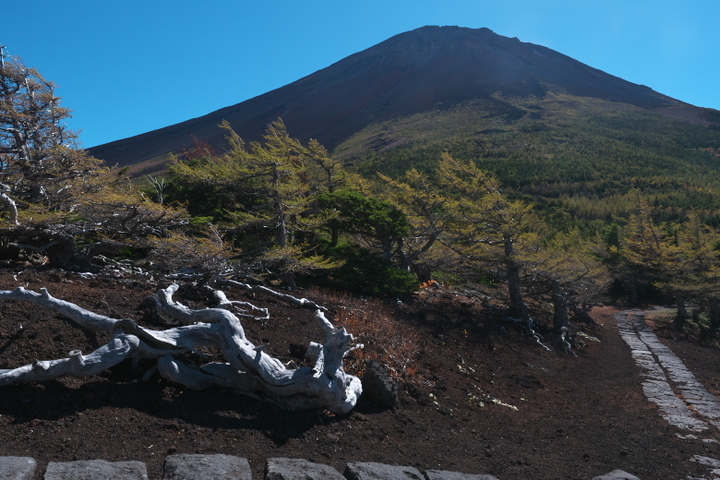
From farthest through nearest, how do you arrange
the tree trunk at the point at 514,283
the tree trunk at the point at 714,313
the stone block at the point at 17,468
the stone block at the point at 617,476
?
1. the tree trunk at the point at 714,313
2. the tree trunk at the point at 514,283
3. the stone block at the point at 617,476
4. the stone block at the point at 17,468

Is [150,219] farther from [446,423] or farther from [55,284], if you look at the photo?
[446,423]

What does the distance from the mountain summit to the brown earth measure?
168 feet

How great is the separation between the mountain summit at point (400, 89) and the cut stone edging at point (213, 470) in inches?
2118

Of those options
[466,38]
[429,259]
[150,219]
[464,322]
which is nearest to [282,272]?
[150,219]

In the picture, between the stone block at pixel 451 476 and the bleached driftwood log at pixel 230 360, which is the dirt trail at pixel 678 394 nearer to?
the stone block at pixel 451 476

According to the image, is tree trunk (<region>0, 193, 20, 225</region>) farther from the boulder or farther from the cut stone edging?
the boulder

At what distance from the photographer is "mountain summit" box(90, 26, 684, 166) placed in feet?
218

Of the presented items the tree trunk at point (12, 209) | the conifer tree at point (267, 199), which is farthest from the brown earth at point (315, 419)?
the conifer tree at point (267, 199)

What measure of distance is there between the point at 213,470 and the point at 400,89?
3041 inches

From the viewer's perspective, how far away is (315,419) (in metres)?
3.68

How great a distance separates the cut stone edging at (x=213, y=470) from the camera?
2.45 metres

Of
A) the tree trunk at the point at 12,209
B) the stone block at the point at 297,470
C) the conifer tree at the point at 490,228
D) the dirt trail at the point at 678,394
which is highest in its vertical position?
the tree trunk at the point at 12,209

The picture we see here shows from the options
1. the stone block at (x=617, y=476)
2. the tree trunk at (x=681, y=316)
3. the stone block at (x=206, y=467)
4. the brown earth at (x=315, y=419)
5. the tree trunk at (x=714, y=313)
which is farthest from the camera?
the tree trunk at (x=714, y=313)

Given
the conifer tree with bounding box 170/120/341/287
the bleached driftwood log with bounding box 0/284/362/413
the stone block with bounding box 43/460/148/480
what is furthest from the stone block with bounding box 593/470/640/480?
the conifer tree with bounding box 170/120/341/287
